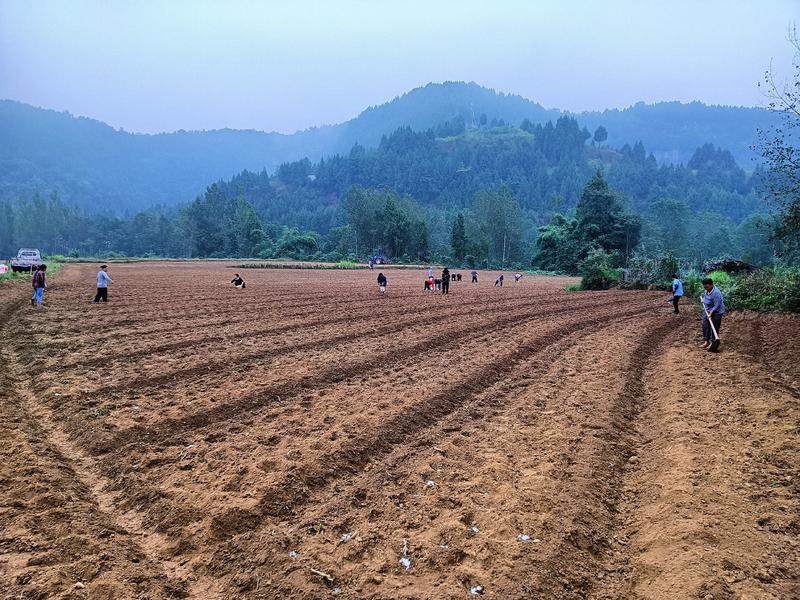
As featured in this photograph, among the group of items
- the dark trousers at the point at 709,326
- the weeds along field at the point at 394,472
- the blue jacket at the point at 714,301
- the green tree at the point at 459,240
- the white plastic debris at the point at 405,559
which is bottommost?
the white plastic debris at the point at 405,559

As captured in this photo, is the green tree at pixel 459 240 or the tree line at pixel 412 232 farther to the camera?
the green tree at pixel 459 240

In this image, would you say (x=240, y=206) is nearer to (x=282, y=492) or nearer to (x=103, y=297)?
(x=103, y=297)

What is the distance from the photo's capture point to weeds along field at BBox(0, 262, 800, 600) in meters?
4.37

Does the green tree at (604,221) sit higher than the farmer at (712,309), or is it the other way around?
the green tree at (604,221)

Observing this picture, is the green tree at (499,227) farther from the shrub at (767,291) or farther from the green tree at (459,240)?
the shrub at (767,291)

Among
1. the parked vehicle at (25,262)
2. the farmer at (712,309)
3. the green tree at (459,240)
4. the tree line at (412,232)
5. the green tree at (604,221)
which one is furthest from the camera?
the green tree at (459,240)

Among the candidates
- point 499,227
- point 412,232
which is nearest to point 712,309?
point 412,232

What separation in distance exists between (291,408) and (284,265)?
191 feet

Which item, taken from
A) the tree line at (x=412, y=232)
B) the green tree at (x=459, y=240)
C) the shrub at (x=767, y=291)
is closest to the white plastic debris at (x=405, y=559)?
the shrub at (x=767, y=291)

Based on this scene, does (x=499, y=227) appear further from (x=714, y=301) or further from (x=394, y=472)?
(x=394, y=472)

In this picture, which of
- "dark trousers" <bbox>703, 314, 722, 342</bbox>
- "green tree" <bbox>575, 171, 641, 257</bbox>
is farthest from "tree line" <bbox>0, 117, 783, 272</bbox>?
"dark trousers" <bbox>703, 314, 722, 342</bbox>

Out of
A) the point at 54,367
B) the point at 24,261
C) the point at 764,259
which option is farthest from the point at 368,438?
the point at 764,259

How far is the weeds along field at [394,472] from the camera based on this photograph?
4.37 meters

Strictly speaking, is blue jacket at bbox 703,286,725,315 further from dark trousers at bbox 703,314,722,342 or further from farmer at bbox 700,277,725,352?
dark trousers at bbox 703,314,722,342
